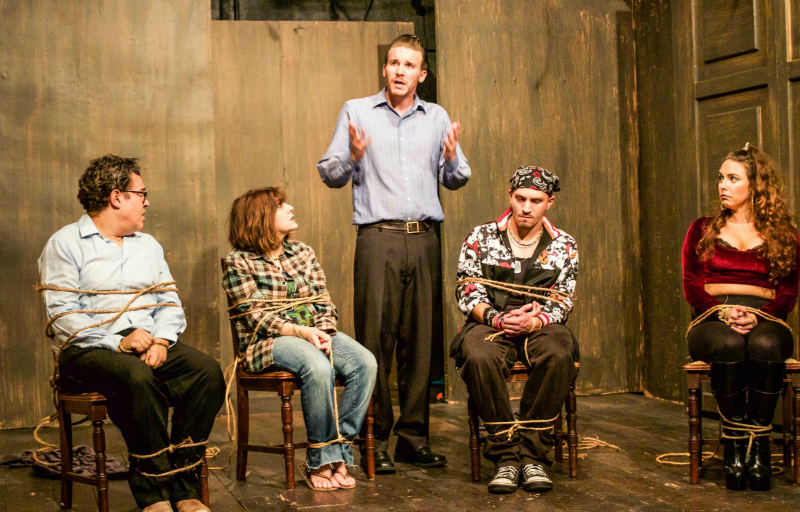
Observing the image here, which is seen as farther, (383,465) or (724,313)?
(383,465)

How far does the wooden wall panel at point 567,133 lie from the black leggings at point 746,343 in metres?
2.03

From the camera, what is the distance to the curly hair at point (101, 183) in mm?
3416

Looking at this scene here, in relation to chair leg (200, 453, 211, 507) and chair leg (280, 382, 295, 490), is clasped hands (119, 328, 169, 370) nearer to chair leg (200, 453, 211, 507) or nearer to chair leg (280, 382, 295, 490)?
chair leg (200, 453, 211, 507)

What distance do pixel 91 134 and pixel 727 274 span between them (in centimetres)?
334

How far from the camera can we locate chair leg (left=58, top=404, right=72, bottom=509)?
338cm

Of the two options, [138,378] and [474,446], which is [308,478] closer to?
[474,446]

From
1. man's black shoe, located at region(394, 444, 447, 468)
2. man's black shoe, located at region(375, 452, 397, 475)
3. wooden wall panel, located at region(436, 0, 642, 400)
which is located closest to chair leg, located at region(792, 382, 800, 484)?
man's black shoe, located at region(394, 444, 447, 468)

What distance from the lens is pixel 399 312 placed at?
398cm

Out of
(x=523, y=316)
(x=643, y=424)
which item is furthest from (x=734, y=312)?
(x=643, y=424)

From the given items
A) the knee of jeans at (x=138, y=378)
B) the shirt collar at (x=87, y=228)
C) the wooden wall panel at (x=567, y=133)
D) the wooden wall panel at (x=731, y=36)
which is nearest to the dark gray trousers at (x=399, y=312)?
the knee of jeans at (x=138, y=378)

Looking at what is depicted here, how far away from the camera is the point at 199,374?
131 inches

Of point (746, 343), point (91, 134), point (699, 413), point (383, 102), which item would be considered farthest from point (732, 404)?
point (91, 134)

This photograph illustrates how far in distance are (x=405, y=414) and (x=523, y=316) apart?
74 cm

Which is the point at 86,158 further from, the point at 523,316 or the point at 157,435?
the point at 523,316
